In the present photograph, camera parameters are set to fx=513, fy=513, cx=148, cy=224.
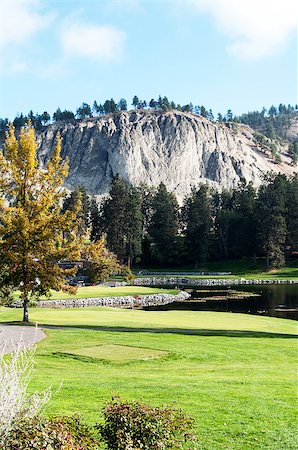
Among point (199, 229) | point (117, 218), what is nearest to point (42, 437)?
point (117, 218)

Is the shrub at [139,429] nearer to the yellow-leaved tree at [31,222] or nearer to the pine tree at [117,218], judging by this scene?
the yellow-leaved tree at [31,222]

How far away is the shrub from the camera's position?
7102mm

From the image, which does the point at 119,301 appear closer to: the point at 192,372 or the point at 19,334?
the point at 19,334

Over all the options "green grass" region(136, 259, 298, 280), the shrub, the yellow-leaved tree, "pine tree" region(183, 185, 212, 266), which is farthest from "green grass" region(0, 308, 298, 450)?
"pine tree" region(183, 185, 212, 266)

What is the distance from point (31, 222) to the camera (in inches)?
973

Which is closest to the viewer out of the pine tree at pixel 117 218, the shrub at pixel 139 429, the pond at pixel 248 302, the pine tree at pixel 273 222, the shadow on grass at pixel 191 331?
the shrub at pixel 139 429

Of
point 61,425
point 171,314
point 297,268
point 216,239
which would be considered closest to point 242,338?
point 171,314

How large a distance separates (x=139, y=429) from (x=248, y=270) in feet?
304

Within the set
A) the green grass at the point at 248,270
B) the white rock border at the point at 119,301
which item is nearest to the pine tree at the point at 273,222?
the green grass at the point at 248,270

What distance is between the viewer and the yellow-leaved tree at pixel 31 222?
2469 centimetres

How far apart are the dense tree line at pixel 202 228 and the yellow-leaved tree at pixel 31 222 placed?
7548 centimetres

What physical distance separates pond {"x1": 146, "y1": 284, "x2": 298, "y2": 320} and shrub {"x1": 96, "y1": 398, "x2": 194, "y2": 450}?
108 feet

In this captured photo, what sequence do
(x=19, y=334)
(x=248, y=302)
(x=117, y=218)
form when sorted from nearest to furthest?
(x=19, y=334) → (x=248, y=302) → (x=117, y=218)

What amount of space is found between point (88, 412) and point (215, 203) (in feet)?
415
